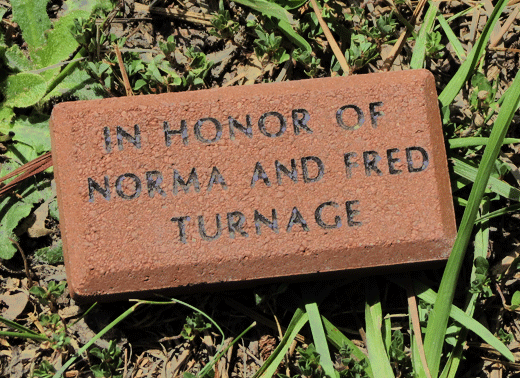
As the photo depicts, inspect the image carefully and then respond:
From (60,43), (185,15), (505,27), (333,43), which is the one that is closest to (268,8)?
(333,43)

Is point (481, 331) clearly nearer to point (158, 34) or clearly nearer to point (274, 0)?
point (274, 0)

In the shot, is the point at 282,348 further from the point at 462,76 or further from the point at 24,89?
the point at 24,89

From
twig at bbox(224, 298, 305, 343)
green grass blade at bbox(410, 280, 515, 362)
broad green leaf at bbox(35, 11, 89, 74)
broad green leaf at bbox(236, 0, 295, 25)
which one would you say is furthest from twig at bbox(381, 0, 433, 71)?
A: broad green leaf at bbox(35, 11, 89, 74)

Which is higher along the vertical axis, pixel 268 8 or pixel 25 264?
pixel 268 8

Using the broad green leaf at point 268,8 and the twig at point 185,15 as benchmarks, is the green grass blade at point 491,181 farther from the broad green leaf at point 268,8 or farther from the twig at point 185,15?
the twig at point 185,15

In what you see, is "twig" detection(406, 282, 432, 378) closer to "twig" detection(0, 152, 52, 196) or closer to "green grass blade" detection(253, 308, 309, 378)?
"green grass blade" detection(253, 308, 309, 378)

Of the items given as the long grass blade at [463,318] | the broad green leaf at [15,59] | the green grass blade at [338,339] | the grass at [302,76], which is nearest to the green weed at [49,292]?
the grass at [302,76]

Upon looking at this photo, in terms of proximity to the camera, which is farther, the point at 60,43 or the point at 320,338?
the point at 60,43
